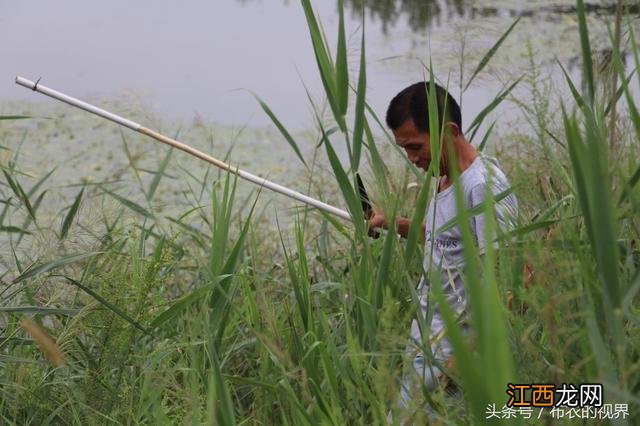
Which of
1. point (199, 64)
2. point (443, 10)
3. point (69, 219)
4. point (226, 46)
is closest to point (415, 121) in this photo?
point (69, 219)

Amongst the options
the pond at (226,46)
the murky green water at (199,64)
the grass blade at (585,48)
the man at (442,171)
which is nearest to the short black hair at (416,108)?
the man at (442,171)

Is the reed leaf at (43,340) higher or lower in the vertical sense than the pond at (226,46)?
lower

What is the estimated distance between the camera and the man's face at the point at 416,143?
208cm

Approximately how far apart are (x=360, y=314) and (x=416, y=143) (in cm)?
43

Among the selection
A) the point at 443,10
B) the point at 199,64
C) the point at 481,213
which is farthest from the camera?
the point at 443,10

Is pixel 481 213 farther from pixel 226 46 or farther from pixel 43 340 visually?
pixel 226 46

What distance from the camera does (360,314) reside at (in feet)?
5.94

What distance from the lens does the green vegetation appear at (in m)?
1.13

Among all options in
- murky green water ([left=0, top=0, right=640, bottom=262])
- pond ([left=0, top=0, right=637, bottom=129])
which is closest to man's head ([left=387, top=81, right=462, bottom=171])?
murky green water ([left=0, top=0, right=640, bottom=262])

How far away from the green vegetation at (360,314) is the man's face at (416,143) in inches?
4.4

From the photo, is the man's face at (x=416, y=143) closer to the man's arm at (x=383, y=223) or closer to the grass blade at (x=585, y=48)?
the man's arm at (x=383, y=223)

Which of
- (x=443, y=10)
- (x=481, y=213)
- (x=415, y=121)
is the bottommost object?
(x=481, y=213)

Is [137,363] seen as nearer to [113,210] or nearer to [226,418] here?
[226,418]

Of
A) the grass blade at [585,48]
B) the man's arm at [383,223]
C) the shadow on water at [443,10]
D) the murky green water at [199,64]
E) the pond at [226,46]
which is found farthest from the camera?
the shadow on water at [443,10]
